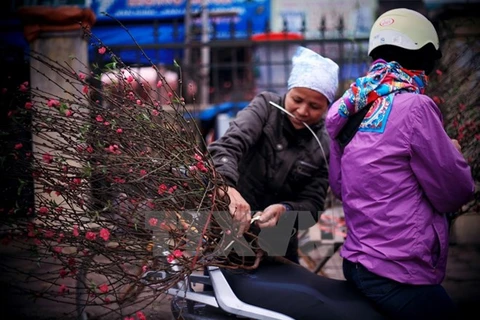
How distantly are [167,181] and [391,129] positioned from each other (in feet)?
3.02

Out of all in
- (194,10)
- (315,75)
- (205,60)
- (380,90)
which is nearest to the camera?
(380,90)

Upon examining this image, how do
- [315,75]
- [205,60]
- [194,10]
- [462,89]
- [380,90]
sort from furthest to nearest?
[194,10], [205,60], [462,89], [315,75], [380,90]

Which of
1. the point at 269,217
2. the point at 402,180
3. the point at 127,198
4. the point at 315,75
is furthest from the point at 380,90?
the point at 127,198

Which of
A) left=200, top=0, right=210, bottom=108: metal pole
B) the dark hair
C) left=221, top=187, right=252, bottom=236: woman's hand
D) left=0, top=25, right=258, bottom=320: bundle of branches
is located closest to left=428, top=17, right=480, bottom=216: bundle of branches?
the dark hair

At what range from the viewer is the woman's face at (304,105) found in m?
2.94

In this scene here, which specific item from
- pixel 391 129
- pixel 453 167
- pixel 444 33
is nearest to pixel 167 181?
pixel 391 129

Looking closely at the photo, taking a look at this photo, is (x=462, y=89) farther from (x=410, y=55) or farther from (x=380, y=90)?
(x=380, y=90)

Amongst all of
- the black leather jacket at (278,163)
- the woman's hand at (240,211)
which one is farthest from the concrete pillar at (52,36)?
the woman's hand at (240,211)

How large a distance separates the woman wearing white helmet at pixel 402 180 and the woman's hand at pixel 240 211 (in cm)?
43

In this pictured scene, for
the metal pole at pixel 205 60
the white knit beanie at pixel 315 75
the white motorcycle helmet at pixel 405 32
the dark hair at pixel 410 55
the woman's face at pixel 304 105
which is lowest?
the metal pole at pixel 205 60

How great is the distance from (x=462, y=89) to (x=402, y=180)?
232 centimetres

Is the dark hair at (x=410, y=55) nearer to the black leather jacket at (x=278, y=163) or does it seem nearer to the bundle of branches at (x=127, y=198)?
the black leather jacket at (x=278, y=163)

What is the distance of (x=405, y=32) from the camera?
7.80 feet

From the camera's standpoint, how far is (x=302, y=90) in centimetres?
293
